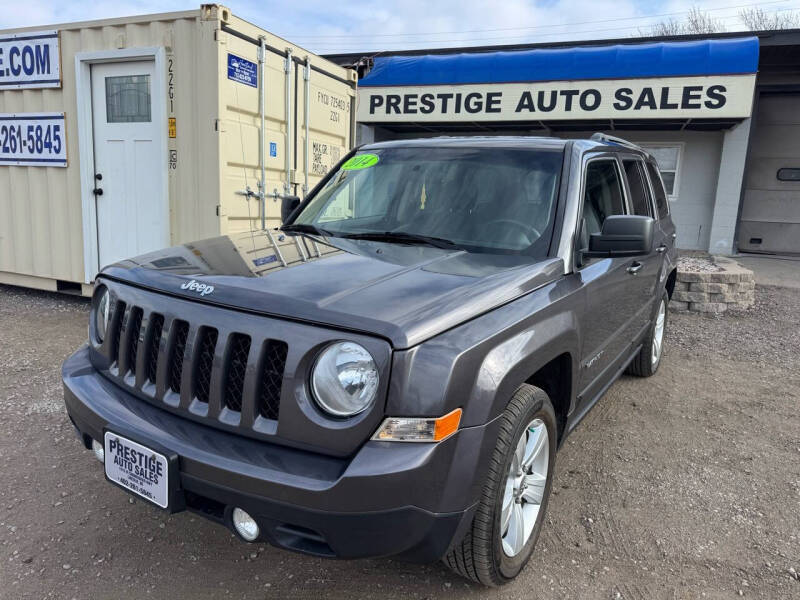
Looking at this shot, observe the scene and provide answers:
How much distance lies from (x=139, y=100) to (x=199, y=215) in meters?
1.40

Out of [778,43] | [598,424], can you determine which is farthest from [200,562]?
[778,43]

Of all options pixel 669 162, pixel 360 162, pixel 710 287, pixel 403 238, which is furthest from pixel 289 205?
pixel 669 162

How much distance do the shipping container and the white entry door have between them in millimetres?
14

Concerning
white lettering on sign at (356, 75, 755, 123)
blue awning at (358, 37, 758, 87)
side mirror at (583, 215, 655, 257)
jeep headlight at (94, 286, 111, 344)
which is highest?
blue awning at (358, 37, 758, 87)

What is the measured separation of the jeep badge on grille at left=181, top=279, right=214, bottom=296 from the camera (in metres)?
2.17

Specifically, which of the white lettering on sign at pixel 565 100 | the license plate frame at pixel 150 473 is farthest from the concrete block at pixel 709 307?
the license plate frame at pixel 150 473

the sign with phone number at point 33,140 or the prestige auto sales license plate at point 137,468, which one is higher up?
the sign with phone number at point 33,140

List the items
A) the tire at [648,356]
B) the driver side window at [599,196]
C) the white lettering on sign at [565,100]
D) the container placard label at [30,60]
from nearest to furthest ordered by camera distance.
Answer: the driver side window at [599,196], the tire at [648,356], the container placard label at [30,60], the white lettering on sign at [565,100]

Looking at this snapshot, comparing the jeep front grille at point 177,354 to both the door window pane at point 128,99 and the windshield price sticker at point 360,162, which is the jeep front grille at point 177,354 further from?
the door window pane at point 128,99

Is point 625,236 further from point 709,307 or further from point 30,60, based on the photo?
point 30,60

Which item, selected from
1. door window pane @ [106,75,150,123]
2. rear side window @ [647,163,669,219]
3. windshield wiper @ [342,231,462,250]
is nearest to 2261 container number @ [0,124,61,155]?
door window pane @ [106,75,150,123]

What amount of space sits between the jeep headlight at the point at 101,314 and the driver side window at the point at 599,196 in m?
2.20

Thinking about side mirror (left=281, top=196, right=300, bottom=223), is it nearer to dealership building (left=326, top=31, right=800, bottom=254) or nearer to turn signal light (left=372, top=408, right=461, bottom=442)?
turn signal light (left=372, top=408, right=461, bottom=442)

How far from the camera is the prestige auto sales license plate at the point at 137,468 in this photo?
6.62ft
